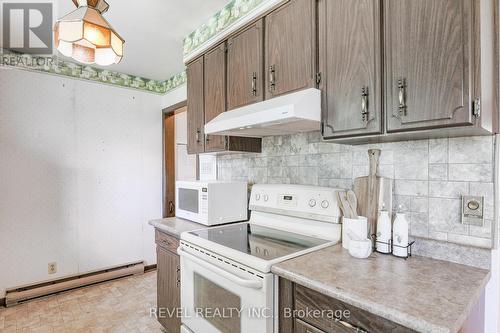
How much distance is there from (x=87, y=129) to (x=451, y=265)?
11.3 feet

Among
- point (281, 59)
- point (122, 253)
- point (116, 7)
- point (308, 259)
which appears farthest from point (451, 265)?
point (122, 253)

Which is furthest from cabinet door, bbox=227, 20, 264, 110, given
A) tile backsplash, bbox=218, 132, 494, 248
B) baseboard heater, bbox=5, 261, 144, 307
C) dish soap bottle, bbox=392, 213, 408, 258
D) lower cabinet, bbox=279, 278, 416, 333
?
baseboard heater, bbox=5, 261, 144, 307

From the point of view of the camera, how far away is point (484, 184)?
1134 mm

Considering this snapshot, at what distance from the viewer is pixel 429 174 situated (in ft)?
4.21

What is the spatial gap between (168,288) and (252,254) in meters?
1.09

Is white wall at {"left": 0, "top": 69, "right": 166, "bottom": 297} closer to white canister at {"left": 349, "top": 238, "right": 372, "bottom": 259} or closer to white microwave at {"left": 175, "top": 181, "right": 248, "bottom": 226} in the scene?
white microwave at {"left": 175, "top": 181, "right": 248, "bottom": 226}

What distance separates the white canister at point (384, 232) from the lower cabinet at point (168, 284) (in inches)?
50.7

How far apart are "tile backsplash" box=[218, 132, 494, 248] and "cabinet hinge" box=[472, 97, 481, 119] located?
0.93ft

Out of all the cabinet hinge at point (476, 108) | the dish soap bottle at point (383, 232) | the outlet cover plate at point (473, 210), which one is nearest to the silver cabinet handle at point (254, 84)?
the dish soap bottle at point (383, 232)

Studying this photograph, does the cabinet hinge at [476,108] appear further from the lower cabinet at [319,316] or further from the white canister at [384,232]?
the lower cabinet at [319,316]

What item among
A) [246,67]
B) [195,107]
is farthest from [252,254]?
[195,107]

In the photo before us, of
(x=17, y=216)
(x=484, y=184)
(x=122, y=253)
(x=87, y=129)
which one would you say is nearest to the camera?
(x=484, y=184)

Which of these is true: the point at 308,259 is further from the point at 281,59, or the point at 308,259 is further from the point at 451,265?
the point at 281,59

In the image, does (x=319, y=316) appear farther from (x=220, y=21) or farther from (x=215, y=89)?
(x=220, y=21)
